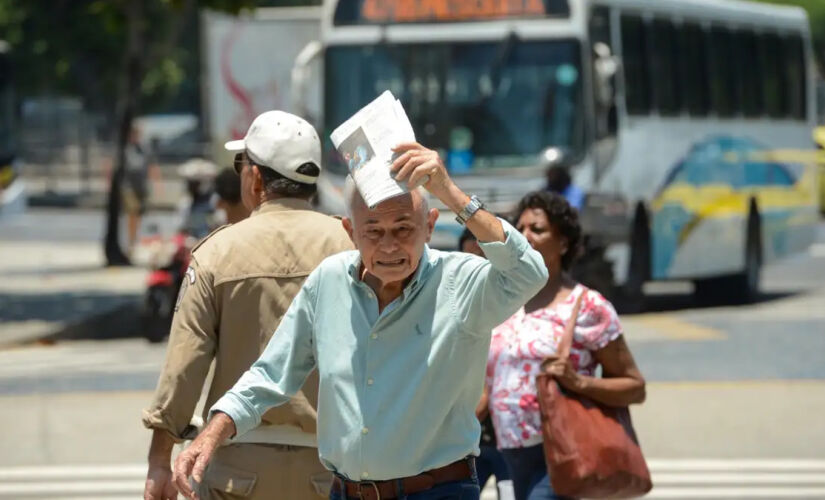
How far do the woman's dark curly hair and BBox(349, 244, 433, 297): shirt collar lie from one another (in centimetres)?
197

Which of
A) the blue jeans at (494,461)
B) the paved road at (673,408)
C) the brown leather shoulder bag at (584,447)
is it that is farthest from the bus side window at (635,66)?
the brown leather shoulder bag at (584,447)

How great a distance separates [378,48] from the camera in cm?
1784

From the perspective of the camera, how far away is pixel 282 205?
16.7 feet

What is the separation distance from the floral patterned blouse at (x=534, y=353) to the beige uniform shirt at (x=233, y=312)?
1.32 metres

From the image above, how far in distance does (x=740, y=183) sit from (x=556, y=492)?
1486 centimetres

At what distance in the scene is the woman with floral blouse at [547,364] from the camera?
610 cm

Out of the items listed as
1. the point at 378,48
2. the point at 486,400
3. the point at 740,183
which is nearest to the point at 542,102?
the point at 378,48

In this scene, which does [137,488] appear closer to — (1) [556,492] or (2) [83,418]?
(2) [83,418]

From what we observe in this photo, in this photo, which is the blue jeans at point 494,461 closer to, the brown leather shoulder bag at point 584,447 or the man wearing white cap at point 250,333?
the brown leather shoulder bag at point 584,447

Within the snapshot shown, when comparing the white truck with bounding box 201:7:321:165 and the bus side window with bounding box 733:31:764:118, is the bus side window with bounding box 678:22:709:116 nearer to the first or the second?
the bus side window with bounding box 733:31:764:118

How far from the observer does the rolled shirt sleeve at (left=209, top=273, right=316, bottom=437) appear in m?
4.39

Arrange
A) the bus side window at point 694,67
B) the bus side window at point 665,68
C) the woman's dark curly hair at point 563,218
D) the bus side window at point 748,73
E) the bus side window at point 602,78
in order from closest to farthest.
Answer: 1. the woman's dark curly hair at point 563,218
2. the bus side window at point 602,78
3. the bus side window at point 665,68
4. the bus side window at point 694,67
5. the bus side window at point 748,73

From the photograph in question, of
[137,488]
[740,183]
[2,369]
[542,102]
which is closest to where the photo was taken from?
[137,488]

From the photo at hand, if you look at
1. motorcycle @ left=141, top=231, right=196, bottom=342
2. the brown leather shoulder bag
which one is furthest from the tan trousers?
motorcycle @ left=141, top=231, right=196, bottom=342
